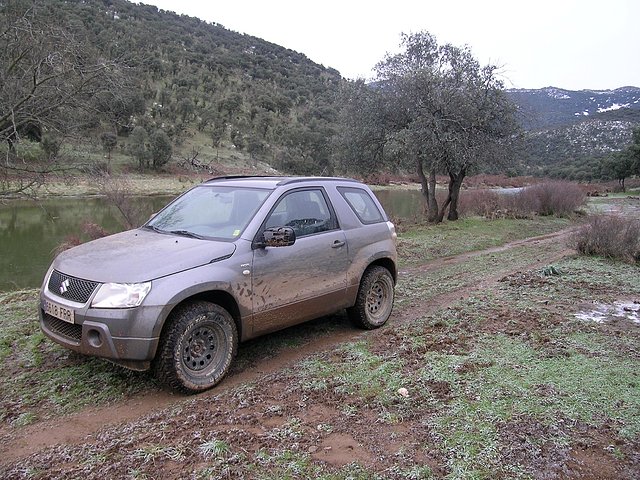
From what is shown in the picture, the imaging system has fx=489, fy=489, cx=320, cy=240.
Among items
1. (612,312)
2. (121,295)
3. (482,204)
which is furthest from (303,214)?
(482,204)

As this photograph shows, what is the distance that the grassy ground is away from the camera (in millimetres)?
3148

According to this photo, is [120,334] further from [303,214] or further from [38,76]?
[38,76]

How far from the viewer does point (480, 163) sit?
61.3 ft

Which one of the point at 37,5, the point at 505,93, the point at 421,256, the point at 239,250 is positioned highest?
the point at 37,5

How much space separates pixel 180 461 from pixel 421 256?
33.1ft

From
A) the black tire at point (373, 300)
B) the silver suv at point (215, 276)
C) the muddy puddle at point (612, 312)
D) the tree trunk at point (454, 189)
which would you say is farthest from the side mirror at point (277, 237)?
the tree trunk at point (454, 189)

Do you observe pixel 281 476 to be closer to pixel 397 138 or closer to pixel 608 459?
pixel 608 459

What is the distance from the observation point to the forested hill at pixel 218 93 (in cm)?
5475

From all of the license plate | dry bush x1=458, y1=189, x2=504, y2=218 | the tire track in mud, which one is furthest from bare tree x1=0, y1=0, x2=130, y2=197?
dry bush x1=458, y1=189, x2=504, y2=218

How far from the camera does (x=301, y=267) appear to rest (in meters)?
5.01

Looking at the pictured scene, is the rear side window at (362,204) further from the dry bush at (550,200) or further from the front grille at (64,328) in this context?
the dry bush at (550,200)

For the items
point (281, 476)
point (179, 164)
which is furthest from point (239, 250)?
point (179, 164)

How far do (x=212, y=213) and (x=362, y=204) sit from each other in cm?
201

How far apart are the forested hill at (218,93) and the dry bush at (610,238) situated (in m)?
32.8
